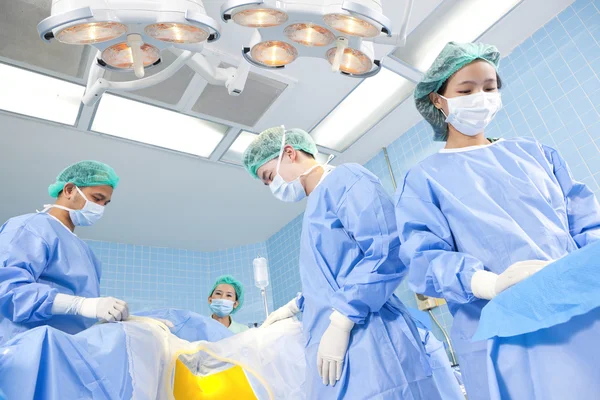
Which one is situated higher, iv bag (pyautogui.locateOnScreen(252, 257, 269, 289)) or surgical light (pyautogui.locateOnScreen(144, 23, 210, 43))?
surgical light (pyautogui.locateOnScreen(144, 23, 210, 43))

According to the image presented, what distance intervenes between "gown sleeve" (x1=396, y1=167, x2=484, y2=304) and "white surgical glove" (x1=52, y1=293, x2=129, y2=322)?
0.97 meters

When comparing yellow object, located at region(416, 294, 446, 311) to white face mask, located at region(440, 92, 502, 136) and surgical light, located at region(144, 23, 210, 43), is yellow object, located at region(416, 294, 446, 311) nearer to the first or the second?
white face mask, located at region(440, 92, 502, 136)

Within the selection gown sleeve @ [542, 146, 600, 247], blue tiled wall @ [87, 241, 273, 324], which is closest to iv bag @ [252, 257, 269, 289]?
gown sleeve @ [542, 146, 600, 247]

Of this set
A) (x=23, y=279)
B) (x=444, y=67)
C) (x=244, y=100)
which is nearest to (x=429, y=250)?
(x=444, y=67)

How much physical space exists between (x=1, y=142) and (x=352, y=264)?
2655mm

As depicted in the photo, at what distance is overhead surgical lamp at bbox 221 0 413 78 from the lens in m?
1.30

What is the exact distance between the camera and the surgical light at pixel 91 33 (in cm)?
129

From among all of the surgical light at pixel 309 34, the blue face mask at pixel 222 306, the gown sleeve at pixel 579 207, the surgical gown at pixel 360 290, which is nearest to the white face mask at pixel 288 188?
the surgical gown at pixel 360 290

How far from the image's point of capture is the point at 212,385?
4.95 feet

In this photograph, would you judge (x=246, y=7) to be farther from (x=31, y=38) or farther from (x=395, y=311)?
(x=31, y=38)

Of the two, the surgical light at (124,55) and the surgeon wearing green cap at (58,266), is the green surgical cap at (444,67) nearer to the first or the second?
the surgical light at (124,55)

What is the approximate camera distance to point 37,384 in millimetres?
950

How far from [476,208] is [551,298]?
46cm

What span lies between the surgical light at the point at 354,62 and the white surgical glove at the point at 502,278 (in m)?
0.95
